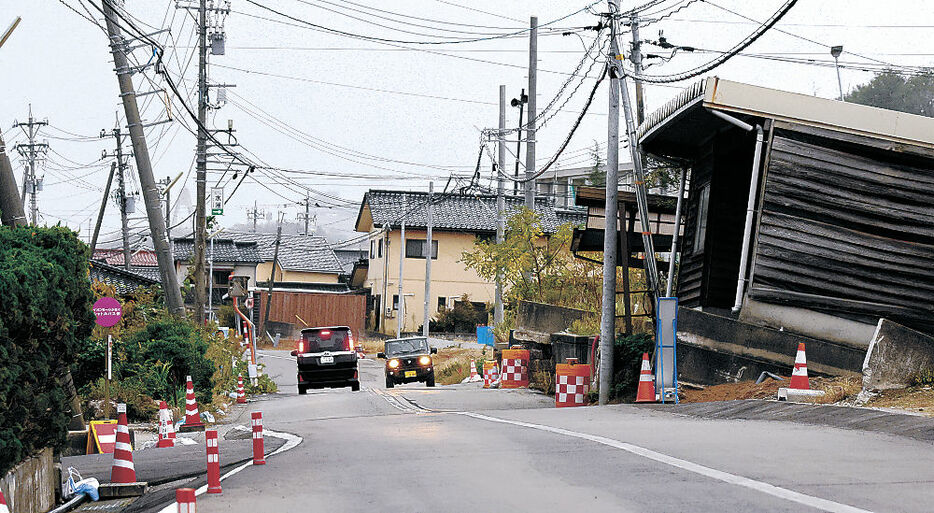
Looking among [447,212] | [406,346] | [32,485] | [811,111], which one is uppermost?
[447,212]

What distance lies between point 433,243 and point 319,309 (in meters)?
10.9

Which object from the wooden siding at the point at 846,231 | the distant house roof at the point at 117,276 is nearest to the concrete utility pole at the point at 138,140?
the wooden siding at the point at 846,231

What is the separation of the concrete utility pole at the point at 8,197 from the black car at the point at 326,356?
14.9 m

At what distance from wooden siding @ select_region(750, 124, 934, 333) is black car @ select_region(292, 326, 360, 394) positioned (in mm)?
15826

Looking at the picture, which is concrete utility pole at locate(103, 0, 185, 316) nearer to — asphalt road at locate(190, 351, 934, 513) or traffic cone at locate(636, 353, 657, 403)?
asphalt road at locate(190, 351, 934, 513)

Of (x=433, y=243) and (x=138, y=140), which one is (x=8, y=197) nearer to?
(x=138, y=140)

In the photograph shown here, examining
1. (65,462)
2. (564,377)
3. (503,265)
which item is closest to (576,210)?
(503,265)

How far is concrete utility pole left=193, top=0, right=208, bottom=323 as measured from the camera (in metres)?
32.0

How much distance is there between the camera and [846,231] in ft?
60.1

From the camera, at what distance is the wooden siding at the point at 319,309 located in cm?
6862

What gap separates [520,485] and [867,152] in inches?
456

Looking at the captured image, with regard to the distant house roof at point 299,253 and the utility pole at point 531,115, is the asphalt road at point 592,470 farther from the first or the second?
the distant house roof at point 299,253

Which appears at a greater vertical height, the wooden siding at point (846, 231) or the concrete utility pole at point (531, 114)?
the concrete utility pole at point (531, 114)

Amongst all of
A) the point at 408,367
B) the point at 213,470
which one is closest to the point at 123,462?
the point at 213,470
